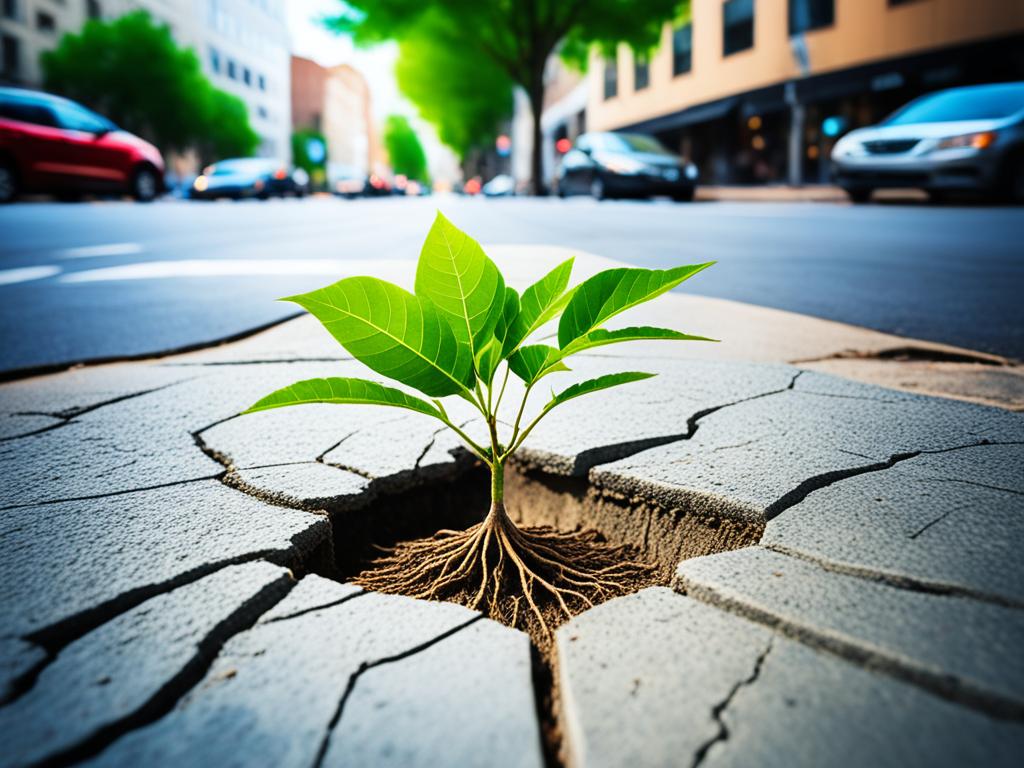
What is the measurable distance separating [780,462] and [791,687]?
71 cm

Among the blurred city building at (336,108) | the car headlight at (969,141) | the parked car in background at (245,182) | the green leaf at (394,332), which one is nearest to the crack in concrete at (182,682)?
the green leaf at (394,332)

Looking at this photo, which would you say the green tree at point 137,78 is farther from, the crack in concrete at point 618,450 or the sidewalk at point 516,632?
the crack in concrete at point 618,450

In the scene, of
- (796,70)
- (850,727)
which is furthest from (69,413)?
(796,70)

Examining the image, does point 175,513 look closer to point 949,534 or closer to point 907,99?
point 949,534

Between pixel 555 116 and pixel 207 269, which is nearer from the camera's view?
pixel 207 269

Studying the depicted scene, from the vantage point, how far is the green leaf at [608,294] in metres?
1.05

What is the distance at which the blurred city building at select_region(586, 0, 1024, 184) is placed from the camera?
14.5 meters

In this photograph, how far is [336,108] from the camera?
70.2 meters

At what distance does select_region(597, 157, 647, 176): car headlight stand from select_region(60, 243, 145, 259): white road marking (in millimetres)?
8871

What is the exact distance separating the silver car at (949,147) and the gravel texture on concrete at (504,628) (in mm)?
8712

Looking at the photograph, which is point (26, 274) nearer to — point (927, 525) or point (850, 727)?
point (927, 525)

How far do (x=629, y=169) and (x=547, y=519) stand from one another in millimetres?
12399

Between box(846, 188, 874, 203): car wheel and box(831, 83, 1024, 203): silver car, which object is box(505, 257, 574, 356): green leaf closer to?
box(831, 83, 1024, 203): silver car

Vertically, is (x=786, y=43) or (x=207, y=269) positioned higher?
(x=786, y=43)
